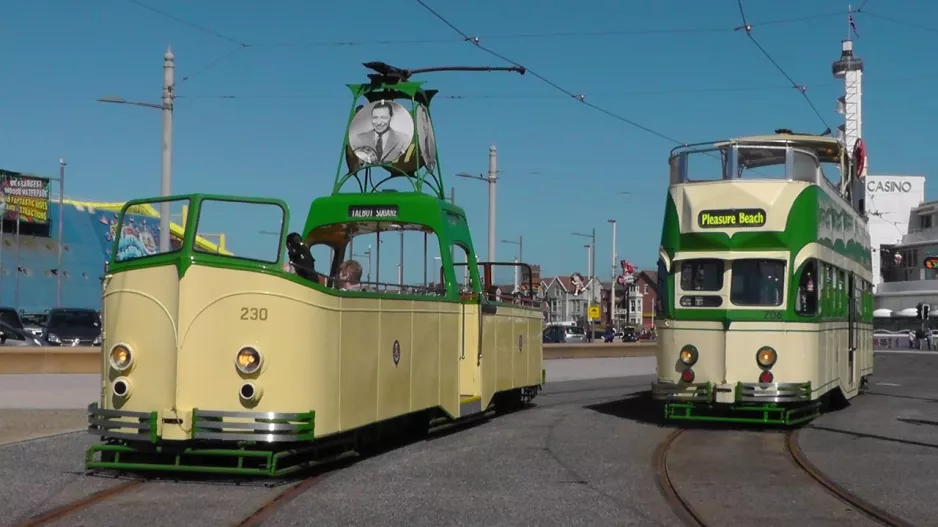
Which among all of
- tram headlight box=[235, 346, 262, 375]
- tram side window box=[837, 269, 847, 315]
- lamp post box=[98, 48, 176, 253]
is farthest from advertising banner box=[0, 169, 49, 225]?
tram headlight box=[235, 346, 262, 375]

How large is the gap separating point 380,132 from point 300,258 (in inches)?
176

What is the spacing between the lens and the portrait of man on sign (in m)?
14.7

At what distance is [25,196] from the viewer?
274 ft

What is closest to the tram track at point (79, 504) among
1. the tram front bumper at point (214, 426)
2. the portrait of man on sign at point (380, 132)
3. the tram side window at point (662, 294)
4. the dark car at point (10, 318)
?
the tram front bumper at point (214, 426)

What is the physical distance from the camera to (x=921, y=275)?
90375 millimetres

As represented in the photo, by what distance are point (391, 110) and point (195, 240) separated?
5.35 m

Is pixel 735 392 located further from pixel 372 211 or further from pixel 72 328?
pixel 72 328

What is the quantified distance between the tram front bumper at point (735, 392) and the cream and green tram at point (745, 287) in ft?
0.05

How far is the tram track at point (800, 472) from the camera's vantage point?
8495 mm

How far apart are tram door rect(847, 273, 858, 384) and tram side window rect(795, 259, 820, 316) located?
3753 millimetres

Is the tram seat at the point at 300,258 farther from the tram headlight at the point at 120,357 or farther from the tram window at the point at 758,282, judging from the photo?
the tram window at the point at 758,282

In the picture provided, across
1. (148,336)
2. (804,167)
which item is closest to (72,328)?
(804,167)

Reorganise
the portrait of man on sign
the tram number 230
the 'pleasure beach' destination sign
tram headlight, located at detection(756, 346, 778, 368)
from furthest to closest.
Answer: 1. the 'pleasure beach' destination sign
2. tram headlight, located at detection(756, 346, 778, 368)
3. the portrait of man on sign
4. the tram number 230

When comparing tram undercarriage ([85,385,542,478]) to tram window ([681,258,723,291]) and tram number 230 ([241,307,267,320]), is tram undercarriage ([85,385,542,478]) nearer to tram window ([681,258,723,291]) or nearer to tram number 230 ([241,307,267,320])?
tram number 230 ([241,307,267,320])
